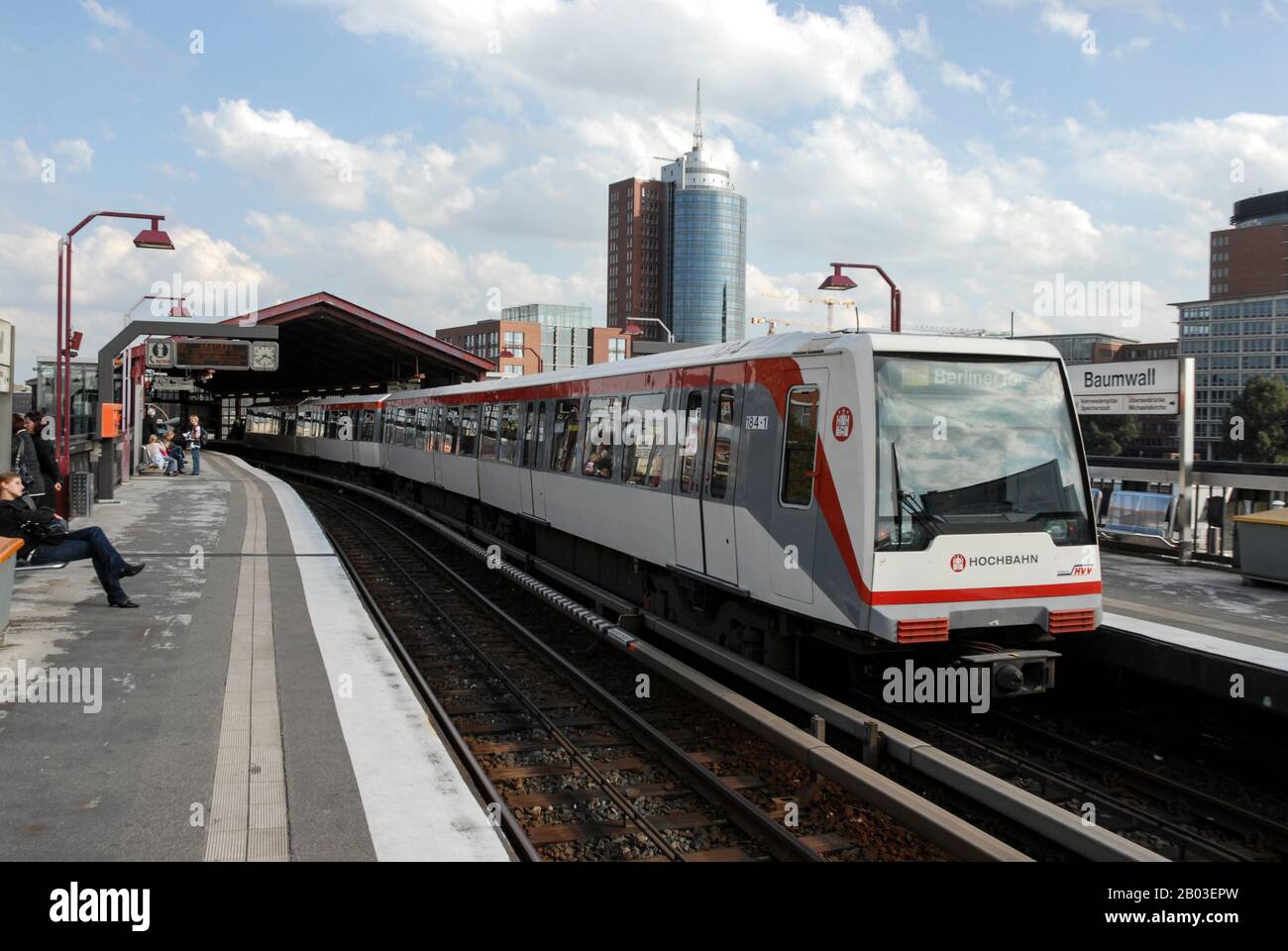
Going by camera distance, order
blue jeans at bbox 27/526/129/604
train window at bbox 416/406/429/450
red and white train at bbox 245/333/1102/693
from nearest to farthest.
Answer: red and white train at bbox 245/333/1102/693, blue jeans at bbox 27/526/129/604, train window at bbox 416/406/429/450

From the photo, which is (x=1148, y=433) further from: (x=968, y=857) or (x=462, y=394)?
(x=968, y=857)

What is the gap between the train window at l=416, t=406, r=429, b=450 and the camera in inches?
933

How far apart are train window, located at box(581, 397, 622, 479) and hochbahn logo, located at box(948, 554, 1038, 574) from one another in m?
5.12

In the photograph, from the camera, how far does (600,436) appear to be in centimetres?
1244

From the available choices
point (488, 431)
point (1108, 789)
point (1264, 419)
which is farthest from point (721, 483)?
point (1264, 419)

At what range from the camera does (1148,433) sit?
400ft

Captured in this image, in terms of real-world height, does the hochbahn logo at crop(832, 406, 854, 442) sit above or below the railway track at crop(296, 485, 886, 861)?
above

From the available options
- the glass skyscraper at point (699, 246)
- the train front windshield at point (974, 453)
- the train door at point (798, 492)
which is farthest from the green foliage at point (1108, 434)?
the train door at point (798, 492)

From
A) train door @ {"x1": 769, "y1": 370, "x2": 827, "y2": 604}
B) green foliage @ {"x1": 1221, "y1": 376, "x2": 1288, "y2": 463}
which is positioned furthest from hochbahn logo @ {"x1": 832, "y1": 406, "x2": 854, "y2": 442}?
green foliage @ {"x1": 1221, "y1": 376, "x2": 1288, "y2": 463}

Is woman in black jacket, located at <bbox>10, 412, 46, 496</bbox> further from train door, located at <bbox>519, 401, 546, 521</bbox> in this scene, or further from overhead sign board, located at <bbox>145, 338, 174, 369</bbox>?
overhead sign board, located at <bbox>145, 338, 174, 369</bbox>

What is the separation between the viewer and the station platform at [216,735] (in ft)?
16.5

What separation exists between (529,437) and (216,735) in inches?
367

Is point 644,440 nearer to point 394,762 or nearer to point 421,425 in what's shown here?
point 394,762

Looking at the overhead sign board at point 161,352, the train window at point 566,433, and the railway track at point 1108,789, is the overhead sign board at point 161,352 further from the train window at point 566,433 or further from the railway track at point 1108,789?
the railway track at point 1108,789
